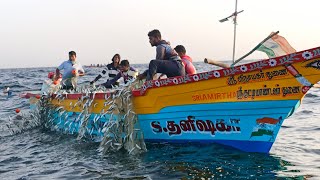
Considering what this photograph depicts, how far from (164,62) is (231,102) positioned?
1701mm

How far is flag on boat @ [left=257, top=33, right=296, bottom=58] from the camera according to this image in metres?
7.25

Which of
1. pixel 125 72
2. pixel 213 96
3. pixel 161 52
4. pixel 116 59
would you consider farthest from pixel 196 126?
pixel 116 59

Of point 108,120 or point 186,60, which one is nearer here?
point 108,120

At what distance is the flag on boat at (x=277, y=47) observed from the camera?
725 cm

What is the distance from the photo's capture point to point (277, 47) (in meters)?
7.34

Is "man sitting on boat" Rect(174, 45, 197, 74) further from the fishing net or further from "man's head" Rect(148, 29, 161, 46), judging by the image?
the fishing net

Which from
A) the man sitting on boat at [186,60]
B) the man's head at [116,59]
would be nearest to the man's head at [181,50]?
the man sitting on boat at [186,60]

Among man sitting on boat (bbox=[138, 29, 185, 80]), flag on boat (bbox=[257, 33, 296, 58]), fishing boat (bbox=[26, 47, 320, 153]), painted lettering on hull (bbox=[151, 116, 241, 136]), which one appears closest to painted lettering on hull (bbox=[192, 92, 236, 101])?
fishing boat (bbox=[26, 47, 320, 153])

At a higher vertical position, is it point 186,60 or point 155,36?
point 155,36

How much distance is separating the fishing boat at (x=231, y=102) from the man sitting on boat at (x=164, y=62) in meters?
0.39

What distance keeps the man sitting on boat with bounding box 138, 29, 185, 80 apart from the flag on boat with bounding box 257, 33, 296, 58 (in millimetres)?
1673

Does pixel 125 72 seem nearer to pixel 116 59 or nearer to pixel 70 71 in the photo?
pixel 116 59

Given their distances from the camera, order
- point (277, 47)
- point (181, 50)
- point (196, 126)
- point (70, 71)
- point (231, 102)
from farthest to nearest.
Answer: point (70, 71) → point (181, 50) → point (277, 47) → point (196, 126) → point (231, 102)

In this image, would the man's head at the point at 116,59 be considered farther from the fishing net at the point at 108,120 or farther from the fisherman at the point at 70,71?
the fishing net at the point at 108,120
